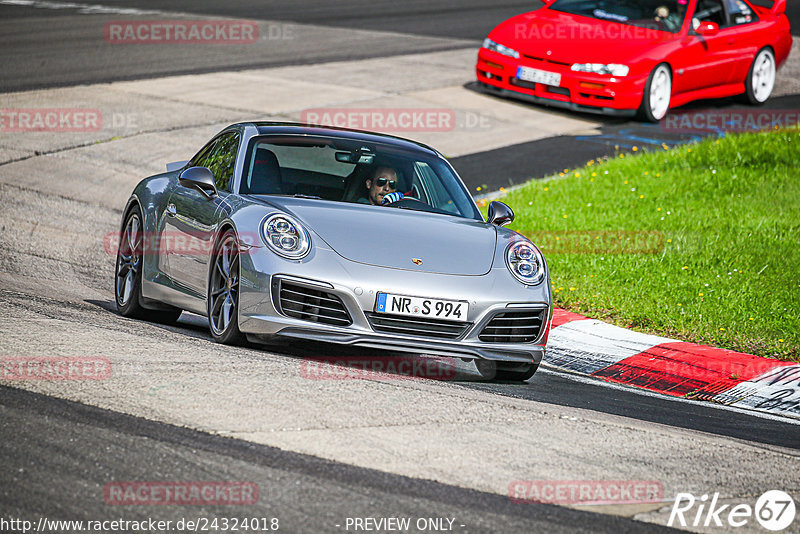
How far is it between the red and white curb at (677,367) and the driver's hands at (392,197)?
1.54 metres

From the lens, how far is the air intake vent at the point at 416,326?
6.28 metres

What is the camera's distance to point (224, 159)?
777 cm

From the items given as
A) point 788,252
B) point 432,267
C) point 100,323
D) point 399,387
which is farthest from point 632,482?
point 788,252

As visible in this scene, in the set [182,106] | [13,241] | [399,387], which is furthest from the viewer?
[182,106]

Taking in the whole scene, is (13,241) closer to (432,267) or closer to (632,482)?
(432,267)

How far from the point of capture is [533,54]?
16.3 m

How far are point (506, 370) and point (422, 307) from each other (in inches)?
36.8

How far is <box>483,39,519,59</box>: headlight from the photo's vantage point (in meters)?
16.5

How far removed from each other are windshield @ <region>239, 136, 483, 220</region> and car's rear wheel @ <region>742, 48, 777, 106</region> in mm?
11450

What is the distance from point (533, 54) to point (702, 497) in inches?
483
